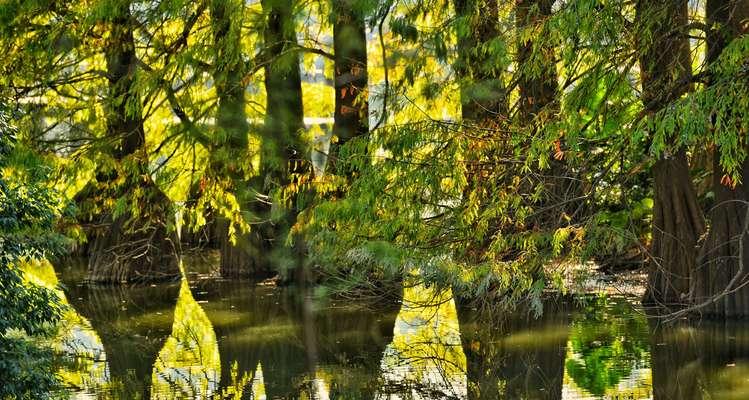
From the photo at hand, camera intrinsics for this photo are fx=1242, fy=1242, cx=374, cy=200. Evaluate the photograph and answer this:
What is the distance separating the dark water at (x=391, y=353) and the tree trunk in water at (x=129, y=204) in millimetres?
1366

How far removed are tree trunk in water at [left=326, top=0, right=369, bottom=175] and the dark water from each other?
1.92 metres

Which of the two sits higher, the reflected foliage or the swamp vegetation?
the swamp vegetation

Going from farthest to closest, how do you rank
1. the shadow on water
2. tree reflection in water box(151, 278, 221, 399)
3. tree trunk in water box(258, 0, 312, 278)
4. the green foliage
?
tree trunk in water box(258, 0, 312, 278), the shadow on water, tree reflection in water box(151, 278, 221, 399), the green foliage

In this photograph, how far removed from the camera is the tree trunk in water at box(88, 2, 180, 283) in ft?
44.8

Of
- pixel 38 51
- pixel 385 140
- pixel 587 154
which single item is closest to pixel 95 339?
pixel 38 51

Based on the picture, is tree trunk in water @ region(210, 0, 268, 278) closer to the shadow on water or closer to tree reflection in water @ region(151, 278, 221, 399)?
tree reflection in water @ region(151, 278, 221, 399)

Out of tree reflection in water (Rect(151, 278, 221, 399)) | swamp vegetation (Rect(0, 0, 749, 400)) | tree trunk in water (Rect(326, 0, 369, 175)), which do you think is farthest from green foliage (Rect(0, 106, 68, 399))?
tree trunk in water (Rect(326, 0, 369, 175))

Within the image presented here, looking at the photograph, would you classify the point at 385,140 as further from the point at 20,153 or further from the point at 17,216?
the point at 20,153

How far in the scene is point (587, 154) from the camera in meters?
8.85

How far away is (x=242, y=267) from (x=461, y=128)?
26.7 feet

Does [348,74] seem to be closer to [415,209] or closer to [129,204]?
[129,204]

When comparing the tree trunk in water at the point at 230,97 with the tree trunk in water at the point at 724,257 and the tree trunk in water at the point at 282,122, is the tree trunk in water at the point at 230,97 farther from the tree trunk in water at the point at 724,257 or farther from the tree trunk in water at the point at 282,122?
the tree trunk in water at the point at 724,257

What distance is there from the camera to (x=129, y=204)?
14.2 meters

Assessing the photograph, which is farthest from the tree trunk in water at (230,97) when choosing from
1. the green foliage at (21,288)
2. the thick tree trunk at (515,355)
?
the green foliage at (21,288)
